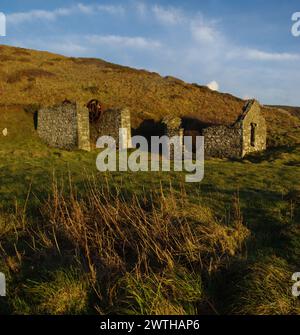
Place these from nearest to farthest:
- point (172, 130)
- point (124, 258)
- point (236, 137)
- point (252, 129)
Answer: point (124, 258) → point (236, 137) → point (172, 130) → point (252, 129)

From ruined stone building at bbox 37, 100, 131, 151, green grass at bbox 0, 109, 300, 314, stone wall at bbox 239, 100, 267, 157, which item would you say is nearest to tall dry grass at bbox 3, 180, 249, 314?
green grass at bbox 0, 109, 300, 314

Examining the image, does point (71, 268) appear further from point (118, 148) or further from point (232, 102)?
point (232, 102)

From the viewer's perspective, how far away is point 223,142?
28.8 metres

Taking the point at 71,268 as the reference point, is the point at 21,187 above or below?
above

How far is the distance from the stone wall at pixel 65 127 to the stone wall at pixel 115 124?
1353 millimetres

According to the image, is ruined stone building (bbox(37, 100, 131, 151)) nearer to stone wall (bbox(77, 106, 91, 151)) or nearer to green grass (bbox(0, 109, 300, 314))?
stone wall (bbox(77, 106, 91, 151))

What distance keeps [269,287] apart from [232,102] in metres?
41.9

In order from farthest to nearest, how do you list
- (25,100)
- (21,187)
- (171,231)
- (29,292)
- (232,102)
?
(232,102)
(25,100)
(21,187)
(171,231)
(29,292)

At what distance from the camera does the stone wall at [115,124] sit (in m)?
29.6

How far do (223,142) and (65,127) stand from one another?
441 inches

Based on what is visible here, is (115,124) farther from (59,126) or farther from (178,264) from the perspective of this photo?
(178,264)

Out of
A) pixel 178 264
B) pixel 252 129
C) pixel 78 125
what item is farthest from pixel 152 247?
pixel 252 129

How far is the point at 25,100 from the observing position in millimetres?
36062
